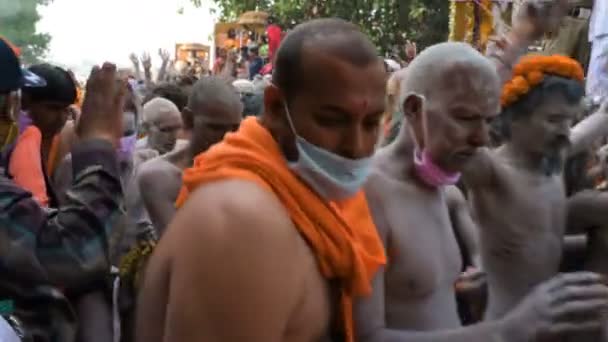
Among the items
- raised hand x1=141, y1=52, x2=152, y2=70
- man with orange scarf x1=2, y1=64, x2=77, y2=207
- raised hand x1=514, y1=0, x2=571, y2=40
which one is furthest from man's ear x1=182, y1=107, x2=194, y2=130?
raised hand x1=141, y1=52, x2=152, y2=70

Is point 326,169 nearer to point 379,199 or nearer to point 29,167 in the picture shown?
point 379,199

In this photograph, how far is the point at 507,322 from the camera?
210 centimetres

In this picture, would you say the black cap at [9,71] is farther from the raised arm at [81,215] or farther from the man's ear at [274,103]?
the man's ear at [274,103]

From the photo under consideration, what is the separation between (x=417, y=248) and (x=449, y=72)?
63 cm

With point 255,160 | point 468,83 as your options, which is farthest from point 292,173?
point 468,83

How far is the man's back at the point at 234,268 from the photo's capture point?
5.38 feet

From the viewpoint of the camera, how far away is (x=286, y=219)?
1746mm

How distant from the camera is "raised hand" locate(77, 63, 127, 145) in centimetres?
252

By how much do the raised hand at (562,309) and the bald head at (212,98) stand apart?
9.24 feet

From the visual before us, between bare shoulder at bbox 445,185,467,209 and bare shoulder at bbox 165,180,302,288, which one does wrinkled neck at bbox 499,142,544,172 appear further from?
bare shoulder at bbox 165,180,302,288

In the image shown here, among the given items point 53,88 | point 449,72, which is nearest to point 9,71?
point 449,72

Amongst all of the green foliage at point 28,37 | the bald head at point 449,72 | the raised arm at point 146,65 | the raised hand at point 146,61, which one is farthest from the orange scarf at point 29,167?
the green foliage at point 28,37

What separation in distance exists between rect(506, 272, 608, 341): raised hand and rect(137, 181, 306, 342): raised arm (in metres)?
0.63

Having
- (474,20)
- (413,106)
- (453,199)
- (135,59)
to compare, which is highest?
(413,106)
